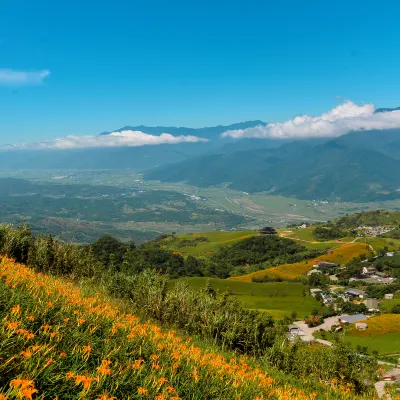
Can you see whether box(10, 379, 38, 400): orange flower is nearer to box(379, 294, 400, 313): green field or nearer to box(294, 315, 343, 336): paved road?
box(294, 315, 343, 336): paved road

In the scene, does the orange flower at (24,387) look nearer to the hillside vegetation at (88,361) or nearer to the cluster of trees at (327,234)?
the hillside vegetation at (88,361)

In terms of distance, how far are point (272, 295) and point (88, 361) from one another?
63.5 m

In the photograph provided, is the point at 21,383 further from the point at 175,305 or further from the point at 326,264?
the point at 326,264

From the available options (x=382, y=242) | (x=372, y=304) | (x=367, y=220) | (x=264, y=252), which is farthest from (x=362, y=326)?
(x=367, y=220)

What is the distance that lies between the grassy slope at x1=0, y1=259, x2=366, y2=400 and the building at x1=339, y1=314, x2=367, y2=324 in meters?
54.0

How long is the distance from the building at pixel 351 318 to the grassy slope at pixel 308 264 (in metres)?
23.8

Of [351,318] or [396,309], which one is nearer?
[351,318]

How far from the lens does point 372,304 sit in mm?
58531

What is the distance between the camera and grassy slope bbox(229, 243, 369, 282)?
258 feet

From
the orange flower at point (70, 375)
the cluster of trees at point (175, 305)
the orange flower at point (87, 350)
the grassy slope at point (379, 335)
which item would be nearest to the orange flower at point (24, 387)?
the orange flower at point (70, 375)

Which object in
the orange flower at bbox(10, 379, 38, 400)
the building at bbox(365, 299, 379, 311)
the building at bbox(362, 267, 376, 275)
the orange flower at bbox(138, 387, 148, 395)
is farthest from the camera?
the building at bbox(362, 267, 376, 275)

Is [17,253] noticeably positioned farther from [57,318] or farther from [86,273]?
[57,318]

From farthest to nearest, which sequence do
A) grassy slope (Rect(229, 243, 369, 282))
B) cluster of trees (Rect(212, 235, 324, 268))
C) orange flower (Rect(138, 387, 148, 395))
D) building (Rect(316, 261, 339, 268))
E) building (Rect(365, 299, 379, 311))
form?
cluster of trees (Rect(212, 235, 324, 268)) < building (Rect(316, 261, 339, 268)) < grassy slope (Rect(229, 243, 369, 282)) < building (Rect(365, 299, 379, 311)) < orange flower (Rect(138, 387, 148, 395))

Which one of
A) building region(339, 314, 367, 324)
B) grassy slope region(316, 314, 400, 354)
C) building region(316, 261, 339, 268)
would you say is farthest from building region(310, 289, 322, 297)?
building region(316, 261, 339, 268)
